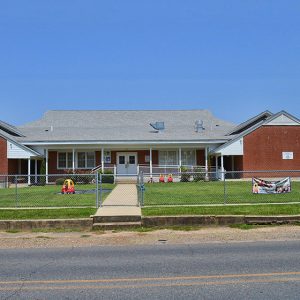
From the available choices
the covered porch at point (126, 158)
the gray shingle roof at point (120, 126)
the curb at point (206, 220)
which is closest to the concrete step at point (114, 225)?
the curb at point (206, 220)

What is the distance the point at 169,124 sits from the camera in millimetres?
45156

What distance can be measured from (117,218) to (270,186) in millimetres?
8226

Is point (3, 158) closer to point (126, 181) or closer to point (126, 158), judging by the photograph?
point (126, 181)

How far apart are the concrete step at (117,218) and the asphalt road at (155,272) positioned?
304 cm

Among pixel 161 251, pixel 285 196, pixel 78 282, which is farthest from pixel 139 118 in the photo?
pixel 78 282

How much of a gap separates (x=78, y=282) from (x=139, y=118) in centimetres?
4005

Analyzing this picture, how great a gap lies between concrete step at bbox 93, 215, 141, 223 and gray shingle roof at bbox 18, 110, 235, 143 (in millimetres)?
23716

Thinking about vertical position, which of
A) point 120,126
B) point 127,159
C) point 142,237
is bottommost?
point 142,237

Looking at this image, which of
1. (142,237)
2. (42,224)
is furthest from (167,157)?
(142,237)

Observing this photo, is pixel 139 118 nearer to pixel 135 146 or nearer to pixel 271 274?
pixel 135 146

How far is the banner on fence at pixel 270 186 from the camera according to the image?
18938 mm

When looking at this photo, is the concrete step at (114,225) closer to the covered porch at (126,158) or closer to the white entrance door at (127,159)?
the covered porch at (126,158)

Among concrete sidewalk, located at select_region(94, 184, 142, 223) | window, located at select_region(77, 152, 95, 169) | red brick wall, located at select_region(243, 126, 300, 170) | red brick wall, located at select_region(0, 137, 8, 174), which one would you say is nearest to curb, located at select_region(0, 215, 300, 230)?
concrete sidewalk, located at select_region(94, 184, 142, 223)

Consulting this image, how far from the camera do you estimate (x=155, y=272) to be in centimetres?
757
